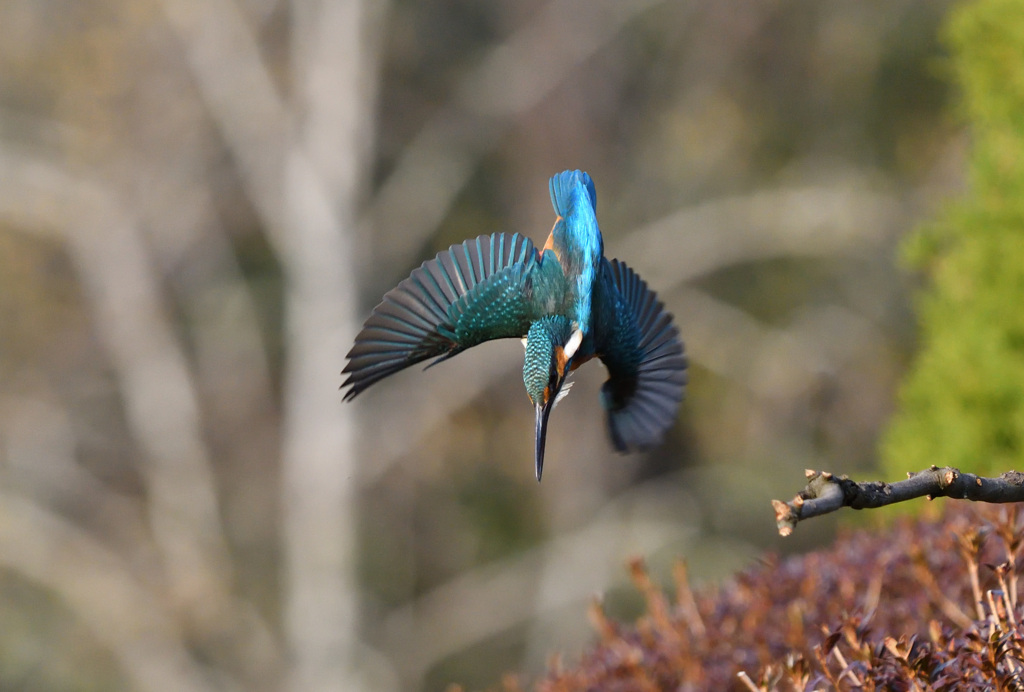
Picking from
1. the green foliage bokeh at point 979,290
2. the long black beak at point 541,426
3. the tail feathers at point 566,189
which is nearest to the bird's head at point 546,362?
the long black beak at point 541,426

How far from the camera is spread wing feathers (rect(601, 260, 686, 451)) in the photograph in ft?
11.0

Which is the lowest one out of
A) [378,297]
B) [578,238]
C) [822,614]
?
[822,614]

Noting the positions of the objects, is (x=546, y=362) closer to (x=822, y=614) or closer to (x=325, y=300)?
(x=822, y=614)

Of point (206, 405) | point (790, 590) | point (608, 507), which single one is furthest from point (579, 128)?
point (790, 590)

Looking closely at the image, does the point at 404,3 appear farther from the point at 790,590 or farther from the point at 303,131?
the point at 790,590

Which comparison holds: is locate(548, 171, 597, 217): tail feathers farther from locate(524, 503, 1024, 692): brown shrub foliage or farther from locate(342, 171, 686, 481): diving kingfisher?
locate(524, 503, 1024, 692): brown shrub foliage

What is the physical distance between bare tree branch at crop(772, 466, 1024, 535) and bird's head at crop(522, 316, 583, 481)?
875 millimetres

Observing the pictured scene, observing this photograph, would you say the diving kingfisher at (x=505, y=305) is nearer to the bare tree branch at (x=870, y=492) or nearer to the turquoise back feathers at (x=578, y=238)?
the turquoise back feathers at (x=578, y=238)

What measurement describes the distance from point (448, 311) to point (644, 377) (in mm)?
734

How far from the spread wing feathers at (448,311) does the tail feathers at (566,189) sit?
0.25 meters

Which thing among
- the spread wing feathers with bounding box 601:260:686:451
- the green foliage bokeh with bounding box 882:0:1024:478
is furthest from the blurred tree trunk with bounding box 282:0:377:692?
the spread wing feathers with bounding box 601:260:686:451

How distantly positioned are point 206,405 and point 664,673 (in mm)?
11083

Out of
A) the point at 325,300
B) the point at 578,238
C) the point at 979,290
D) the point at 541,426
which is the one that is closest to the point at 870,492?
the point at 541,426

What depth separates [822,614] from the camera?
9.62ft
